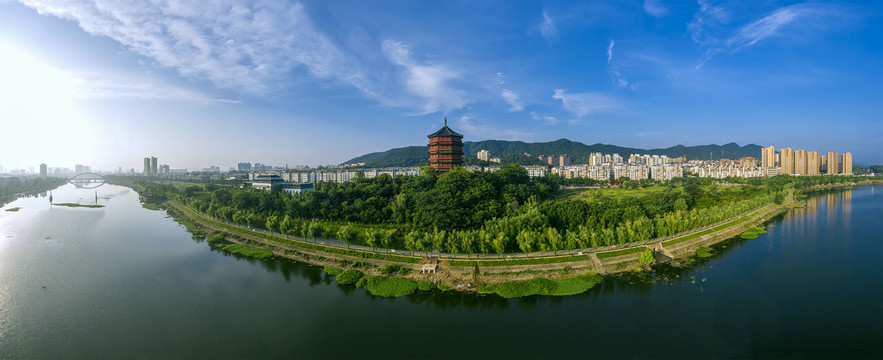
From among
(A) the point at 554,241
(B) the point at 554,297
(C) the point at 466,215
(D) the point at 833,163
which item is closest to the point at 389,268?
(C) the point at 466,215

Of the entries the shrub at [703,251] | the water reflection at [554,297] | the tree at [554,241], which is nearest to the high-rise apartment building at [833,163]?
the water reflection at [554,297]

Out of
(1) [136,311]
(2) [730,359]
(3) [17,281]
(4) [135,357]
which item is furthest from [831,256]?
(3) [17,281]

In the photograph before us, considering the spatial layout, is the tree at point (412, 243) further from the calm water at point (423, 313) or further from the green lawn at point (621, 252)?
the green lawn at point (621, 252)

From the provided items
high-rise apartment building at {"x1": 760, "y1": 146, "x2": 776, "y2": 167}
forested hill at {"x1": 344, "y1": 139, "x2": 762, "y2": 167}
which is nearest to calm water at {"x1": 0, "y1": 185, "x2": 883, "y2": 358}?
high-rise apartment building at {"x1": 760, "y1": 146, "x2": 776, "y2": 167}

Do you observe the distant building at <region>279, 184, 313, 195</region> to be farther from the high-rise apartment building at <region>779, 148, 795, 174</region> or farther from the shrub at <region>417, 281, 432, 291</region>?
the high-rise apartment building at <region>779, 148, 795, 174</region>

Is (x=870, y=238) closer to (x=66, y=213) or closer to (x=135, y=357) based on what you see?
(x=135, y=357)

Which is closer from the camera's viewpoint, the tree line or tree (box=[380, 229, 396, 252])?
the tree line

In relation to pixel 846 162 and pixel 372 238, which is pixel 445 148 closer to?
pixel 372 238
